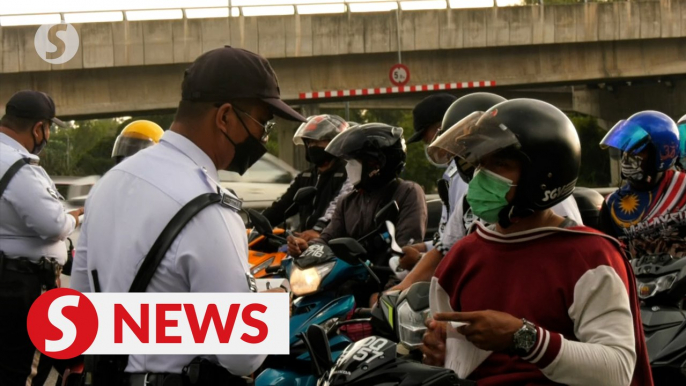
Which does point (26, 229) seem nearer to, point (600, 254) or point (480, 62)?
point (600, 254)

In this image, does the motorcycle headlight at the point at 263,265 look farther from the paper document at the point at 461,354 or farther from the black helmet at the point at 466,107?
the paper document at the point at 461,354

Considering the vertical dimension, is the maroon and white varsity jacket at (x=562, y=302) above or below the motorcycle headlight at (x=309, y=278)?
above

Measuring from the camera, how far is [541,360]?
9.39 feet

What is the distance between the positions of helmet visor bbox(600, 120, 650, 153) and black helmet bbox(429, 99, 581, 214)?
2.84 meters

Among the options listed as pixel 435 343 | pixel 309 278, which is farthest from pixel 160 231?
pixel 309 278

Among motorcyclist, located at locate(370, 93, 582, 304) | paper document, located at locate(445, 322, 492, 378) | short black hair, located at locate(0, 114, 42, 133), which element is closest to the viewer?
paper document, located at locate(445, 322, 492, 378)

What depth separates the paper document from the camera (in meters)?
3.10

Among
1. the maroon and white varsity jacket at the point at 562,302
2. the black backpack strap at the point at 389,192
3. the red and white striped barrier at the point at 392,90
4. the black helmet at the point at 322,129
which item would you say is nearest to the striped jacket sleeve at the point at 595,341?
the maroon and white varsity jacket at the point at 562,302

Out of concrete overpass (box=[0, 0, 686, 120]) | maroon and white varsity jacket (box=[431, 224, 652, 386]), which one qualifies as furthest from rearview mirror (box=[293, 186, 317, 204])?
concrete overpass (box=[0, 0, 686, 120])

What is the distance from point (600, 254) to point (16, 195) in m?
3.78

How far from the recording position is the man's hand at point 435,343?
3.19 metres

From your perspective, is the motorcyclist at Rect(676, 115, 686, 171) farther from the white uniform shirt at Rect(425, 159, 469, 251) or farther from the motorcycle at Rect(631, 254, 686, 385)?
the white uniform shirt at Rect(425, 159, 469, 251)

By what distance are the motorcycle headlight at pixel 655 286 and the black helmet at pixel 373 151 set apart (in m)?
1.69

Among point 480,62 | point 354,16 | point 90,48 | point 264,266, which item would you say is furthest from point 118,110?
point 264,266
